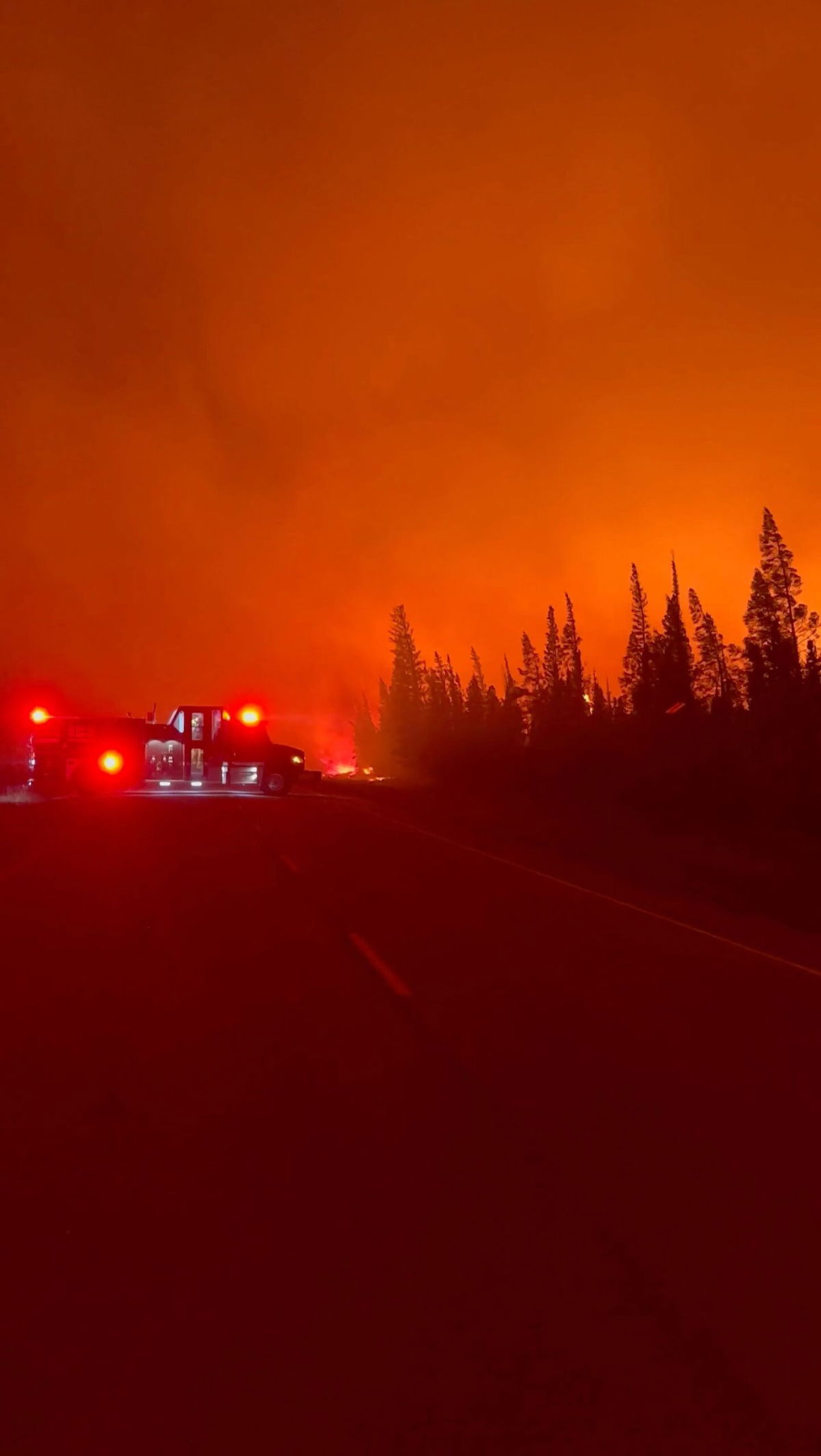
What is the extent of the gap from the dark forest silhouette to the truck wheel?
39.4ft

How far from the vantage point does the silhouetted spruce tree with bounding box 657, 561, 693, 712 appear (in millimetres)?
94625

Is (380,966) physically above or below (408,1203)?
above

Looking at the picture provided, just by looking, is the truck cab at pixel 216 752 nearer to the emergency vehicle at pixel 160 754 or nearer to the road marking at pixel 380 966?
the emergency vehicle at pixel 160 754

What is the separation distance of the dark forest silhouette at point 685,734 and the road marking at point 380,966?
32.0 metres

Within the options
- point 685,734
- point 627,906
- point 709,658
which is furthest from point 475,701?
point 627,906

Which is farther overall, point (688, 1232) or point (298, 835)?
point (298, 835)

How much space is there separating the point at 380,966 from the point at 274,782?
110 ft

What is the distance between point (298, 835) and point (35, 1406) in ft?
80.0

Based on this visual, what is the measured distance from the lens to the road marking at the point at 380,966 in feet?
36.4

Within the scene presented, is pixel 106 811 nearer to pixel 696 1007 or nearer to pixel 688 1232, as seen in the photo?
pixel 696 1007

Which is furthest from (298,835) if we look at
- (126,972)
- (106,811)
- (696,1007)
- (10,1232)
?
(10,1232)

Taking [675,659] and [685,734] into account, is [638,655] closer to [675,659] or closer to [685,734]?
[675,659]

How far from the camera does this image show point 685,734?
51.7m

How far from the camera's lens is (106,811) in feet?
119
